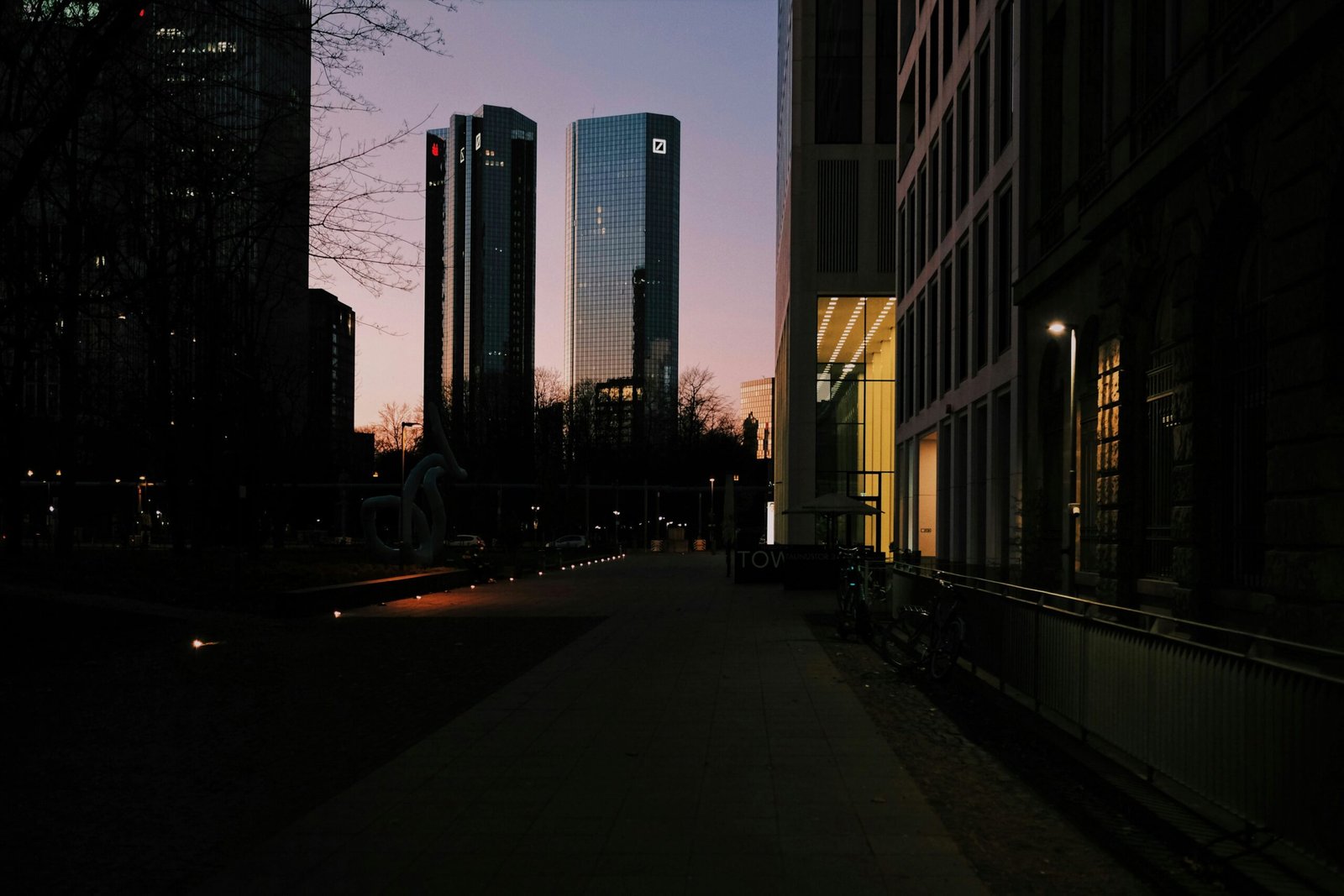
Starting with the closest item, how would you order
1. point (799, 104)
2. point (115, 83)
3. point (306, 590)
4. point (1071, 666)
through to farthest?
1. point (1071, 666)
2. point (115, 83)
3. point (306, 590)
4. point (799, 104)

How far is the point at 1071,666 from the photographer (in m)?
8.94

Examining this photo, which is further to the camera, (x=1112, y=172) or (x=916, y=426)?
(x=916, y=426)

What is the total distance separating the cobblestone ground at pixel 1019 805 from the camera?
19.2ft

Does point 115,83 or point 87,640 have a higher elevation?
point 115,83

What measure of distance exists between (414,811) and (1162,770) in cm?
431

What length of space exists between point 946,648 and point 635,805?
6.65m

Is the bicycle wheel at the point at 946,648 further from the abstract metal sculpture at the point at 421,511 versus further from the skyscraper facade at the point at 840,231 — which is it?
the skyscraper facade at the point at 840,231

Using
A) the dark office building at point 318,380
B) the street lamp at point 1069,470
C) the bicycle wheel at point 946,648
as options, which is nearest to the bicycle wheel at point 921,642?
the bicycle wheel at point 946,648

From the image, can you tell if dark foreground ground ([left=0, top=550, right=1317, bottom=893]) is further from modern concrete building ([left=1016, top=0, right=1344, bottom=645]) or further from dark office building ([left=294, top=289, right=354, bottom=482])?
dark office building ([left=294, top=289, right=354, bottom=482])

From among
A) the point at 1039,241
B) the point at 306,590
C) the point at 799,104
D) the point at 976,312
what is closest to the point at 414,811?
the point at 306,590

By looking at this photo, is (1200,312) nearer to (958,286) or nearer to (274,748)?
(274,748)

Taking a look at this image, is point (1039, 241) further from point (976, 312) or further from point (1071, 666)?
point (1071, 666)

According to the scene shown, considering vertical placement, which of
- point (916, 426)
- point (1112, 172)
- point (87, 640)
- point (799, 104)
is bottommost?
point (87, 640)

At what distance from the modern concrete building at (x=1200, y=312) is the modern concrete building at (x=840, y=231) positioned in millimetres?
30224
